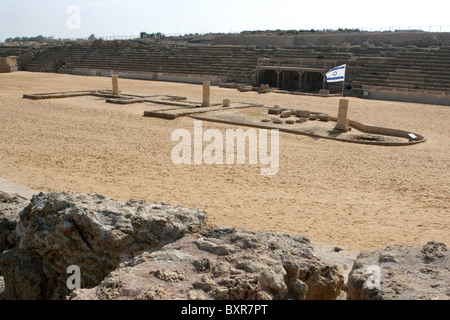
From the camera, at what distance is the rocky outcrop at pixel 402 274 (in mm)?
3578

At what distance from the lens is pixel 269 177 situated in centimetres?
1116

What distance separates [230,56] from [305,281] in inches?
1426

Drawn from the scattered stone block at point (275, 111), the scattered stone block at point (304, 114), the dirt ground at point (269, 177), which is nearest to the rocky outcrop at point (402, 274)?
the dirt ground at point (269, 177)

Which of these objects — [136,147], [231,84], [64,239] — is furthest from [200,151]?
[231,84]

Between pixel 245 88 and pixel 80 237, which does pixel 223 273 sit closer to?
pixel 80 237

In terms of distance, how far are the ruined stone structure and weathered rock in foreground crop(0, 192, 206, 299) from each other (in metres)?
25.4

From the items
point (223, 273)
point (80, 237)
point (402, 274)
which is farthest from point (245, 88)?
point (223, 273)

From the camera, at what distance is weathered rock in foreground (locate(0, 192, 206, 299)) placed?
14.7 ft

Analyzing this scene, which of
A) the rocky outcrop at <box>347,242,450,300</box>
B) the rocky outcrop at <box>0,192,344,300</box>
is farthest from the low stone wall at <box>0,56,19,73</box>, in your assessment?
the rocky outcrop at <box>347,242,450,300</box>

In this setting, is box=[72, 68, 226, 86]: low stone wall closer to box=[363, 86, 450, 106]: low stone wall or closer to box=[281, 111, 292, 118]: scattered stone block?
box=[363, 86, 450, 106]: low stone wall

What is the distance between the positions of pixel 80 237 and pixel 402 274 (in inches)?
124

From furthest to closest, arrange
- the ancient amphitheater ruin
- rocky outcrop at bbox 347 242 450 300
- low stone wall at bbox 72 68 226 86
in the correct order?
low stone wall at bbox 72 68 226 86 → the ancient amphitheater ruin → rocky outcrop at bbox 347 242 450 300

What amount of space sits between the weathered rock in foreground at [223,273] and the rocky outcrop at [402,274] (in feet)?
1.12
